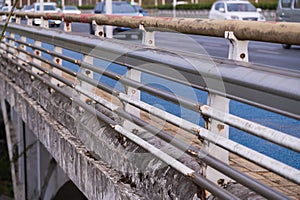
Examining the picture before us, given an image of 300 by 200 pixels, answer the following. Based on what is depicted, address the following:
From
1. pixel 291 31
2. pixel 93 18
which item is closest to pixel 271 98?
pixel 291 31

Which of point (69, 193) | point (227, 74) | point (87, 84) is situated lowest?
point (69, 193)

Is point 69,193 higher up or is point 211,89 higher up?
point 211,89

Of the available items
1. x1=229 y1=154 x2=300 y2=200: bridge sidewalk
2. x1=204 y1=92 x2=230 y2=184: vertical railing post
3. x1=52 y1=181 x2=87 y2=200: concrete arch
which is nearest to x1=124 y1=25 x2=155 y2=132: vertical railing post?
x1=229 y1=154 x2=300 y2=200: bridge sidewalk

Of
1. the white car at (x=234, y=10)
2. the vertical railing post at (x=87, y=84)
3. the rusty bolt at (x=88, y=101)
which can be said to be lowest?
the white car at (x=234, y=10)

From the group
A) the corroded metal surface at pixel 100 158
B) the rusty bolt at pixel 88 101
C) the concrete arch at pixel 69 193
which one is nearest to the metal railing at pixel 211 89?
the corroded metal surface at pixel 100 158

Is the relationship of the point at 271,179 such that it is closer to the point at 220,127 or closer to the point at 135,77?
the point at 220,127

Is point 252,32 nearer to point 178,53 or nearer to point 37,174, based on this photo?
point 178,53

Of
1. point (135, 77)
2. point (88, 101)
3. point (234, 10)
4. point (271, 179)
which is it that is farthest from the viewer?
point (234, 10)

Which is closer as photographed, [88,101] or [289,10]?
[88,101]

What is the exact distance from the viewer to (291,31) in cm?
283

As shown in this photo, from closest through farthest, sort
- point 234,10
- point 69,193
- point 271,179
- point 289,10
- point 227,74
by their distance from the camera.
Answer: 1. point 227,74
2. point 271,179
3. point 69,193
4. point 289,10
5. point 234,10

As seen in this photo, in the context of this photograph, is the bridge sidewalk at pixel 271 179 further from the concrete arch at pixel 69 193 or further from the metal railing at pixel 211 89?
the concrete arch at pixel 69 193

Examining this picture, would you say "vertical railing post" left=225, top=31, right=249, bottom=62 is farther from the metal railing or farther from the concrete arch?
the concrete arch

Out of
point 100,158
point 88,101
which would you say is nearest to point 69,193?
point 88,101
